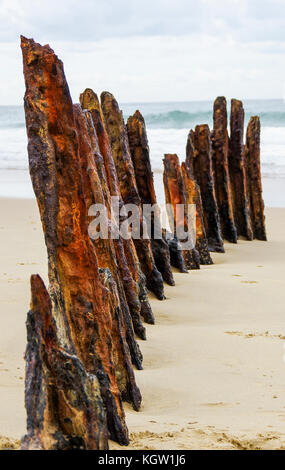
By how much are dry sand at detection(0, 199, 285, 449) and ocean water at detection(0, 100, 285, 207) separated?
7.84 metres

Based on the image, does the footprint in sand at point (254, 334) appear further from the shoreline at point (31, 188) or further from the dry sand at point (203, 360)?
the shoreline at point (31, 188)

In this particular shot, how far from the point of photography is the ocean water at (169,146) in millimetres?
19391

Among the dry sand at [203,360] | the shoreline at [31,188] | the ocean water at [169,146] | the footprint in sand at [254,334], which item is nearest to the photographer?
the dry sand at [203,360]

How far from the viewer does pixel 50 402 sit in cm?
275

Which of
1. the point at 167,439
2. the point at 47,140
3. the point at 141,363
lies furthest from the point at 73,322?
the point at 141,363

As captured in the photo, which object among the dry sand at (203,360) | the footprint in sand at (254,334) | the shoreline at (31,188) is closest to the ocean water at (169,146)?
the shoreline at (31,188)

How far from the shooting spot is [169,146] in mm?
32344

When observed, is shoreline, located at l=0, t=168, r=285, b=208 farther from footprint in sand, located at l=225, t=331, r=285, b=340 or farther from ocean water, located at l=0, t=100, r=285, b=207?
footprint in sand, located at l=225, t=331, r=285, b=340

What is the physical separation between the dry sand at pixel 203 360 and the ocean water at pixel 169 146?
7.84m

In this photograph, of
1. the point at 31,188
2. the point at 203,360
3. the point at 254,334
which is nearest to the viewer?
the point at 203,360

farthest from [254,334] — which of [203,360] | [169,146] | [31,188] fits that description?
[169,146]

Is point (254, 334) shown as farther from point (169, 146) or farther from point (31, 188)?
point (169, 146)

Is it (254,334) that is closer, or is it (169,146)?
(254,334)

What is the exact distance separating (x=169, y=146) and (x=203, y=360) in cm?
2771
